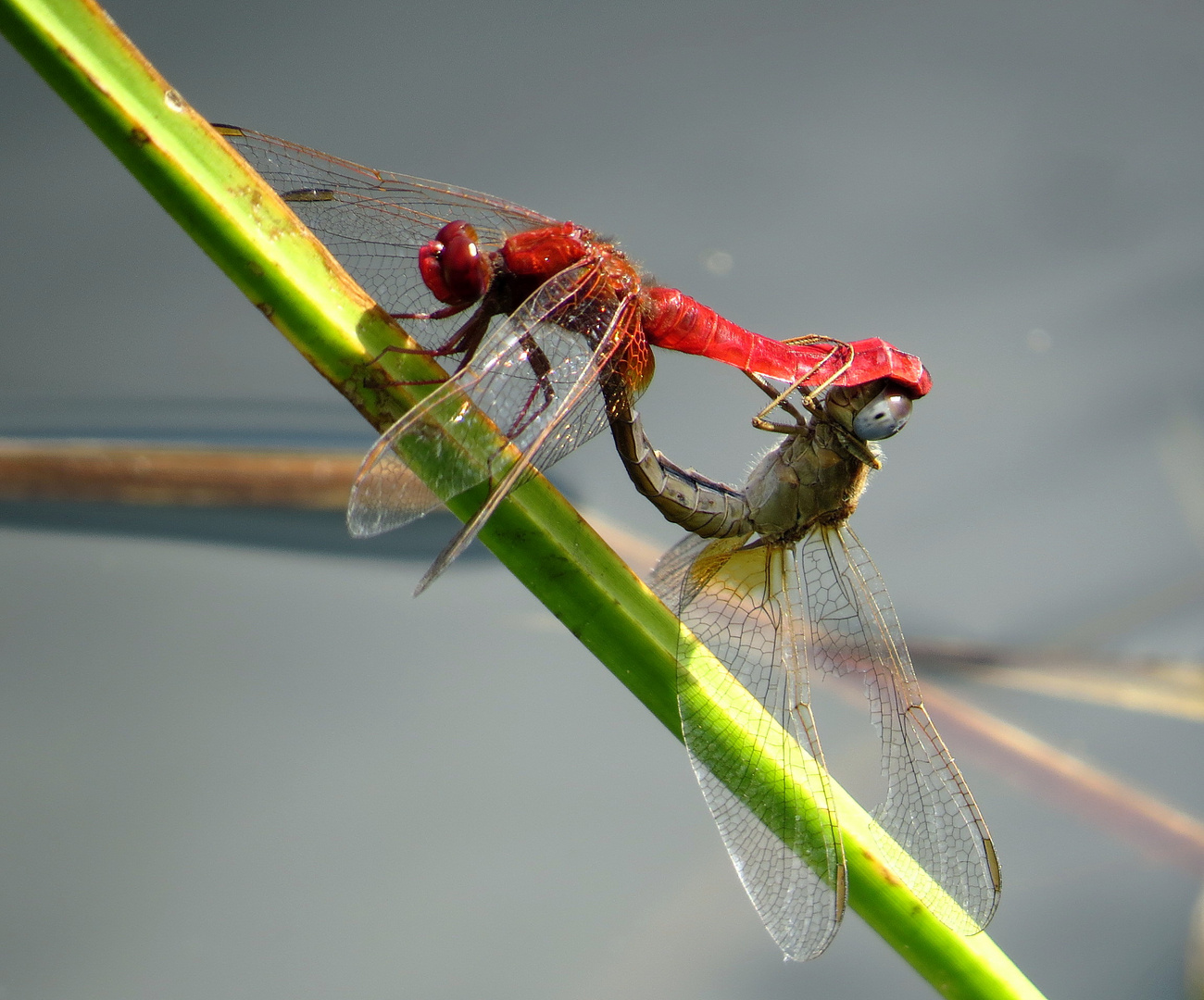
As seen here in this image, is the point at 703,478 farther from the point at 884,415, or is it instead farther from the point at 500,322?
the point at 500,322

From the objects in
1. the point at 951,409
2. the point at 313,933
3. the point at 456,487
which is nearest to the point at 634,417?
the point at 456,487

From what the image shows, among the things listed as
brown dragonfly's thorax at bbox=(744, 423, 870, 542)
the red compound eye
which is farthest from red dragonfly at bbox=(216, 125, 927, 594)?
brown dragonfly's thorax at bbox=(744, 423, 870, 542)

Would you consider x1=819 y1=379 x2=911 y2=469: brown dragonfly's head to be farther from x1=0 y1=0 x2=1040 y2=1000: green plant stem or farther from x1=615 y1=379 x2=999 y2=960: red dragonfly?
x1=0 y1=0 x2=1040 y2=1000: green plant stem

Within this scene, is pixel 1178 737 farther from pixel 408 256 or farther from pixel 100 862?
pixel 100 862

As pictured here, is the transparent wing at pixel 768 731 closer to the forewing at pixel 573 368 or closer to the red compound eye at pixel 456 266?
the forewing at pixel 573 368

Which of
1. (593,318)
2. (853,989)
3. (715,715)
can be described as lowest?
(853,989)

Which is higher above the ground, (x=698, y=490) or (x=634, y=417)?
(x=634, y=417)

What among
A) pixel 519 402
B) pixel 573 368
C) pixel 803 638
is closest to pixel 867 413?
pixel 803 638
